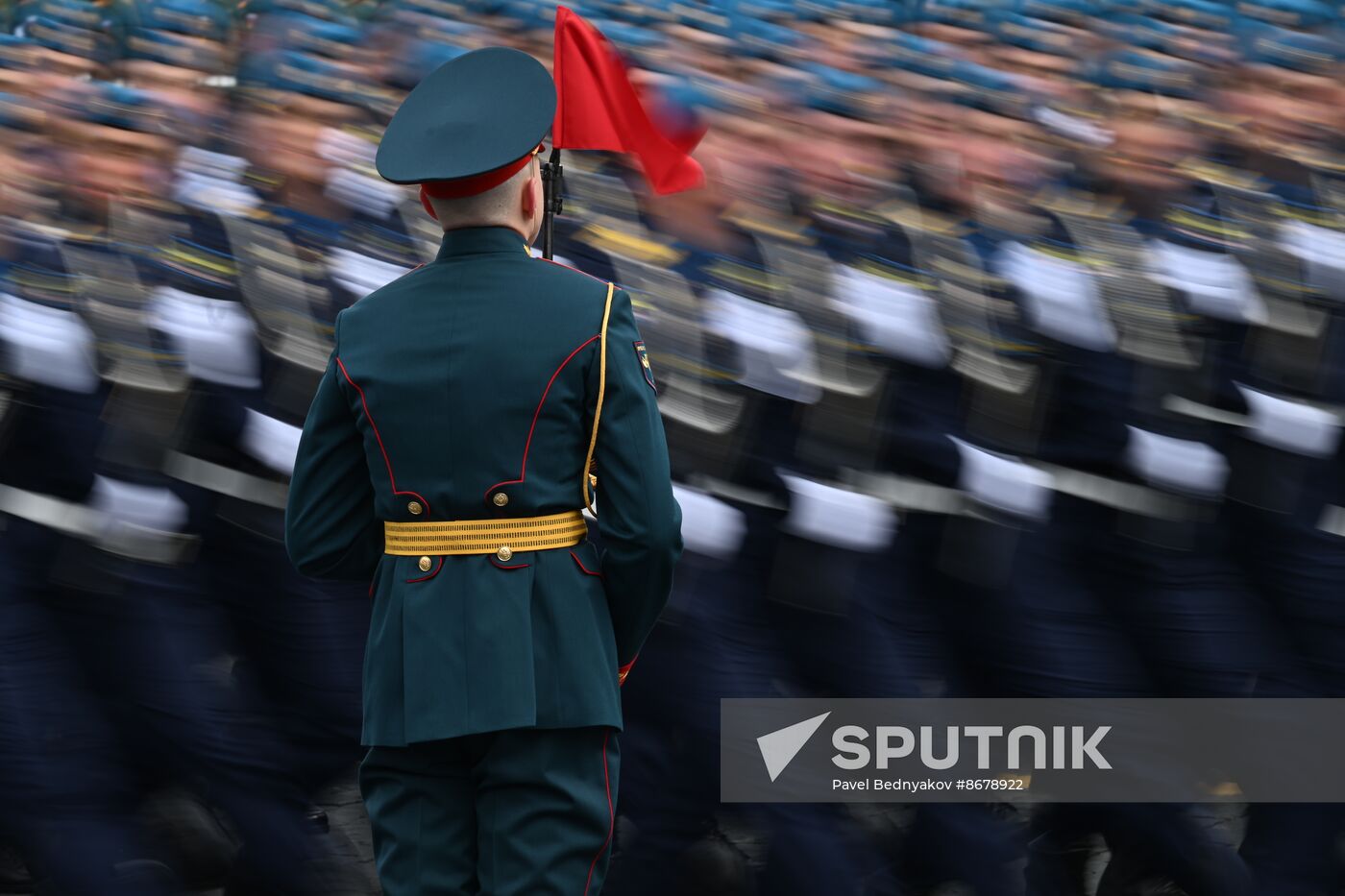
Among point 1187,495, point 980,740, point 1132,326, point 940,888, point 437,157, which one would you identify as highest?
point 437,157

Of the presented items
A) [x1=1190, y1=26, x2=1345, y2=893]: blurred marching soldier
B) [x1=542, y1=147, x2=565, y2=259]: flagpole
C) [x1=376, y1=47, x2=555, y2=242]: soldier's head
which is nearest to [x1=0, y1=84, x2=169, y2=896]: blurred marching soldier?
[x1=542, y1=147, x2=565, y2=259]: flagpole

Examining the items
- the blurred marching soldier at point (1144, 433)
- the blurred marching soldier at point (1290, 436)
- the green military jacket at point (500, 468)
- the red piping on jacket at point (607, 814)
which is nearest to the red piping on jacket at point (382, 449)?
the green military jacket at point (500, 468)

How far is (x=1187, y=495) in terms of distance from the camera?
3180 mm

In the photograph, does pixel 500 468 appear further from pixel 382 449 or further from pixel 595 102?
pixel 595 102

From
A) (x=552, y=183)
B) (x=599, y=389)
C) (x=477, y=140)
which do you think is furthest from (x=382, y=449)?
(x=552, y=183)

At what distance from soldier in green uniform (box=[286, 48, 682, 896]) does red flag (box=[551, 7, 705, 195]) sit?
276 millimetres

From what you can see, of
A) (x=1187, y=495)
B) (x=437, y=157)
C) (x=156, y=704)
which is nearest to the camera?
(x=437, y=157)

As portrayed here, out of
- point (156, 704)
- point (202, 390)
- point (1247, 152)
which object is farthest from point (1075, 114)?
point (156, 704)

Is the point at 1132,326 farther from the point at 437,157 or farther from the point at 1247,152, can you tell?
the point at 437,157

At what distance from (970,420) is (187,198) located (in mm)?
1395

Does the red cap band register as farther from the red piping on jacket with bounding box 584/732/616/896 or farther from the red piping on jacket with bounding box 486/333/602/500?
the red piping on jacket with bounding box 584/732/616/896

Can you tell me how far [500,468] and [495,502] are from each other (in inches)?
1.6

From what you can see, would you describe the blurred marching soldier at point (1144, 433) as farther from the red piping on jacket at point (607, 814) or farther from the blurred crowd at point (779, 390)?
the red piping on jacket at point (607, 814)

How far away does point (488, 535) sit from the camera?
2.07m
